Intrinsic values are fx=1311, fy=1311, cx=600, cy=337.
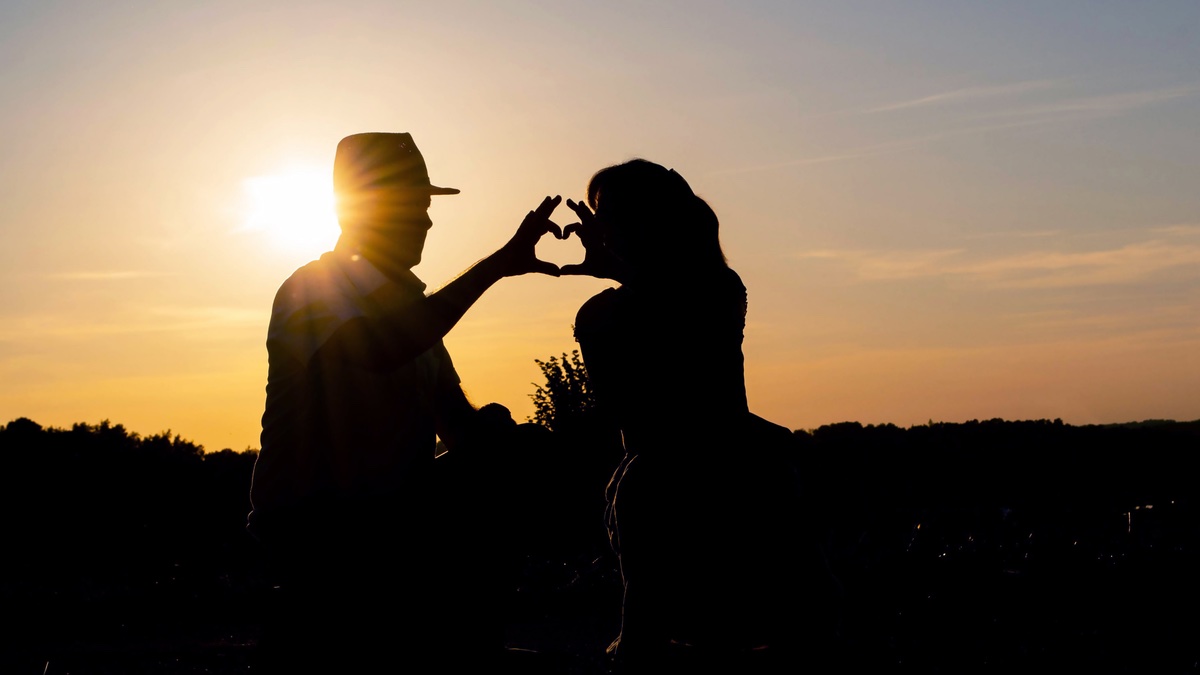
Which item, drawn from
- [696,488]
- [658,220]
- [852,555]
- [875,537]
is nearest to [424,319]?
[658,220]

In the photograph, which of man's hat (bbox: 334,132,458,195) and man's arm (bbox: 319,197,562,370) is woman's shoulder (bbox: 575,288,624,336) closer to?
man's arm (bbox: 319,197,562,370)

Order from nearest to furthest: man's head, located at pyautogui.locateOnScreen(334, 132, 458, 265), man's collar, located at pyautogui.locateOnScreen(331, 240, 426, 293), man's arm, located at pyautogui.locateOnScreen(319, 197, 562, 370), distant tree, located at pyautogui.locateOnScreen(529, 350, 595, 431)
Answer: man's arm, located at pyautogui.locateOnScreen(319, 197, 562, 370)
man's collar, located at pyautogui.locateOnScreen(331, 240, 426, 293)
man's head, located at pyautogui.locateOnScreen(334, 132, 458, 265)
distant tree, located at pyautogui.locateOnScreen(529, 350, 595, 431)

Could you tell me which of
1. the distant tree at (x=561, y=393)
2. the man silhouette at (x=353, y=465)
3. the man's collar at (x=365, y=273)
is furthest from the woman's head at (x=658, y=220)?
the distant tree at (x=561, y=393)

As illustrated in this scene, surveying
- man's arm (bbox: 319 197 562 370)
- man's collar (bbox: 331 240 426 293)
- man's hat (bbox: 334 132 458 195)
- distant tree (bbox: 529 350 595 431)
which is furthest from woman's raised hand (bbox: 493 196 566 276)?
distant tree (bbox: 529 350 595 431)

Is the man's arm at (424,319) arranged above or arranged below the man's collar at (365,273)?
below

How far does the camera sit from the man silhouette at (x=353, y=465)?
485cm

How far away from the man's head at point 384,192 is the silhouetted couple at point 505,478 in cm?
27

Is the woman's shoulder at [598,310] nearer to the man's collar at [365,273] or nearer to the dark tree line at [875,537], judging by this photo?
the dark tree line at [875,537]

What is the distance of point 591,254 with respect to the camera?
5293mm

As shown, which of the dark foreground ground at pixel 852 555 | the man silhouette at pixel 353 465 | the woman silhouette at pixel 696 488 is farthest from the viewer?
the dark foreground ground at pixel 852 555

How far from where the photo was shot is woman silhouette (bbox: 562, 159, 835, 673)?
4.55 m

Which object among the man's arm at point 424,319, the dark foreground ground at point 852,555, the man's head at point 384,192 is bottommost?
the dark foreground ground at point 852,555

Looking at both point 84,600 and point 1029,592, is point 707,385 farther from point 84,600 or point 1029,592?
point 84,600

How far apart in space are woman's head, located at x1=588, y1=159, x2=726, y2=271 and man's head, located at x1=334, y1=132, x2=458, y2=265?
1.09 meters
